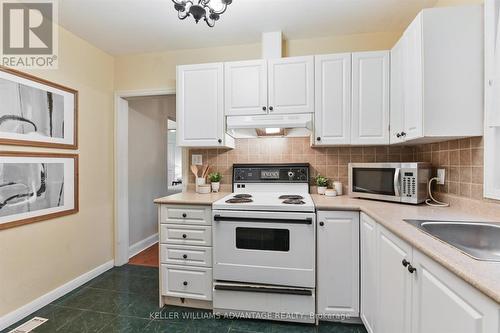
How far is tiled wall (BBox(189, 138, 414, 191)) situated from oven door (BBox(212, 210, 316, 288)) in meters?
0.81

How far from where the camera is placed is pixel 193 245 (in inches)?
78.2

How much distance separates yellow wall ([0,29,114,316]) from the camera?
1875 millimetres

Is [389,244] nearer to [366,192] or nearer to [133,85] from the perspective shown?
[366,192]

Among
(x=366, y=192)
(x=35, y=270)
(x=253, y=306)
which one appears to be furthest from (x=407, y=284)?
(x=35, y=270)

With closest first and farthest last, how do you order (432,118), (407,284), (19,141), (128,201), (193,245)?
(407,284) → (432,118) → (19,141) → (193,245) → (128,201)

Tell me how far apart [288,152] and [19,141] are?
7.48 ft

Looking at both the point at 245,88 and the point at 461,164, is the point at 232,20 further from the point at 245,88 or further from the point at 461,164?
the point at 461,164

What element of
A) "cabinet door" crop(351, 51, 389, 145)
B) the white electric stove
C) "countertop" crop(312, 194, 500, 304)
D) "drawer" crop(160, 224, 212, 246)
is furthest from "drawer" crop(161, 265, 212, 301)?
"cabinet door" crop(351, 51, 389, 145)

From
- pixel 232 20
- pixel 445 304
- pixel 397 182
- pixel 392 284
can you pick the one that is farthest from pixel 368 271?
pixel 232 20

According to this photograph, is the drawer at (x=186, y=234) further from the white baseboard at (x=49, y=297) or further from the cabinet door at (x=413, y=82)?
the cabinet door at (x=413, y=82)

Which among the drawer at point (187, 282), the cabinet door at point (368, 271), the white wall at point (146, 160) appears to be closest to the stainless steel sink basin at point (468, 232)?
the cabinet door at point (368, 271)

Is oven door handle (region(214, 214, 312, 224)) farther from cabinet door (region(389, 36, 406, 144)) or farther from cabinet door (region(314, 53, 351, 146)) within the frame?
cabinet door (region(389, 36, 406, 144))

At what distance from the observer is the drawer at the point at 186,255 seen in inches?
77.4

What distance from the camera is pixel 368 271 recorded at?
163 cm
